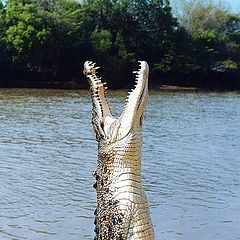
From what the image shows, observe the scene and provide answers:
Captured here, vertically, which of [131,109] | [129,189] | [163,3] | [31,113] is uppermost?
[163,3]

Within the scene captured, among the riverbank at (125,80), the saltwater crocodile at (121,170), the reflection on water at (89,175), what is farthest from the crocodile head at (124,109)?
the riverbank at (125,80)

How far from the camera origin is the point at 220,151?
19.2 metres

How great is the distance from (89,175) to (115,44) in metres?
42.5

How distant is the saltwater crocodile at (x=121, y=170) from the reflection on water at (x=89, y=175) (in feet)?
19.8

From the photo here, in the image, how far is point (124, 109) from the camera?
429 centimetres

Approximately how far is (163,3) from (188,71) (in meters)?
7.74

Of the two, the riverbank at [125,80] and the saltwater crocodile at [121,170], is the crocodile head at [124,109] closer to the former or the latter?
the saltwater crocodile at [121,170]

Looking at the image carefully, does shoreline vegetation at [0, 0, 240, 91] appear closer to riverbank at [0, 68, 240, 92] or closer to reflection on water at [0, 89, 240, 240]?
riverbank at [0, 68, 240, 92]

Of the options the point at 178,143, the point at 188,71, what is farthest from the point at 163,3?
the point at 178,143

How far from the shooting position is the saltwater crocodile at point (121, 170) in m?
4.14

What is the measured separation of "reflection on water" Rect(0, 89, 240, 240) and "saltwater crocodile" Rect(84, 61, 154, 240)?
6030 mm

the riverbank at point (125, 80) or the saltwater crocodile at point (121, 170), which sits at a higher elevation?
the saltwater crocodile at point (121, 170)

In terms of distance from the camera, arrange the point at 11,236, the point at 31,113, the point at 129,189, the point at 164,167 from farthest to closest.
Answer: the point at 31,113, the point at 164,167, the point at 11,236, the point at 129,189

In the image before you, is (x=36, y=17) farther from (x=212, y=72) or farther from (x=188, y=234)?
(x=188, y=234)
